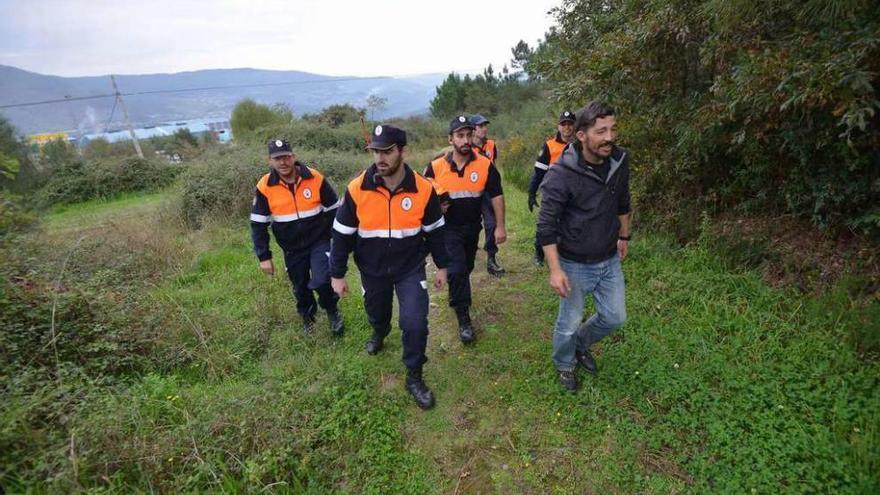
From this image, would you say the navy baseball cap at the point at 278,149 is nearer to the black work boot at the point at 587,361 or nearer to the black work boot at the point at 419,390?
the black work boot at the point at 419,390

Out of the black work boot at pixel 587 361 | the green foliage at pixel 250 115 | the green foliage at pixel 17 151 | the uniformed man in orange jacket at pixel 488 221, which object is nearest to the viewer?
the black work boot at pixel 587 361

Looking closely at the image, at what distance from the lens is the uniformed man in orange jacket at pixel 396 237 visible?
288cm

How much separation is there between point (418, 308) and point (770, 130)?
370 cm

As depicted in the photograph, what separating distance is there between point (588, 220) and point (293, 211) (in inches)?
101

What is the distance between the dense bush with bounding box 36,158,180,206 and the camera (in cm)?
1786

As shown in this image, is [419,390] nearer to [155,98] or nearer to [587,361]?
[587,361]

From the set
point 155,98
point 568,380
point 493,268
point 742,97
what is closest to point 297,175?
point 493,268

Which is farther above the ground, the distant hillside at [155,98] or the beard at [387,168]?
the distant hillside at [155,98]

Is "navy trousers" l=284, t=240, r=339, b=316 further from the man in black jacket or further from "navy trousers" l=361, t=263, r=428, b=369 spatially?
the man in black jacket

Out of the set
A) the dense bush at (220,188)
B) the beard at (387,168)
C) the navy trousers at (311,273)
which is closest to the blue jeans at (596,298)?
the beard at (387,168)

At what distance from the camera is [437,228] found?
10.0ft

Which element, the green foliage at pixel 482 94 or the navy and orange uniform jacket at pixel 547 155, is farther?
the green foliage at pixel 482 94

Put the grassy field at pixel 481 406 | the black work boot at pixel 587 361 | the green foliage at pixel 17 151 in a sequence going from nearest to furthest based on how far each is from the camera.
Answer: the grassy field at pixel 481 406 < the black work boot at pixel 587 361 < the green foliage at pixel 17 151

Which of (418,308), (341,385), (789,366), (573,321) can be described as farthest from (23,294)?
(789,366)
